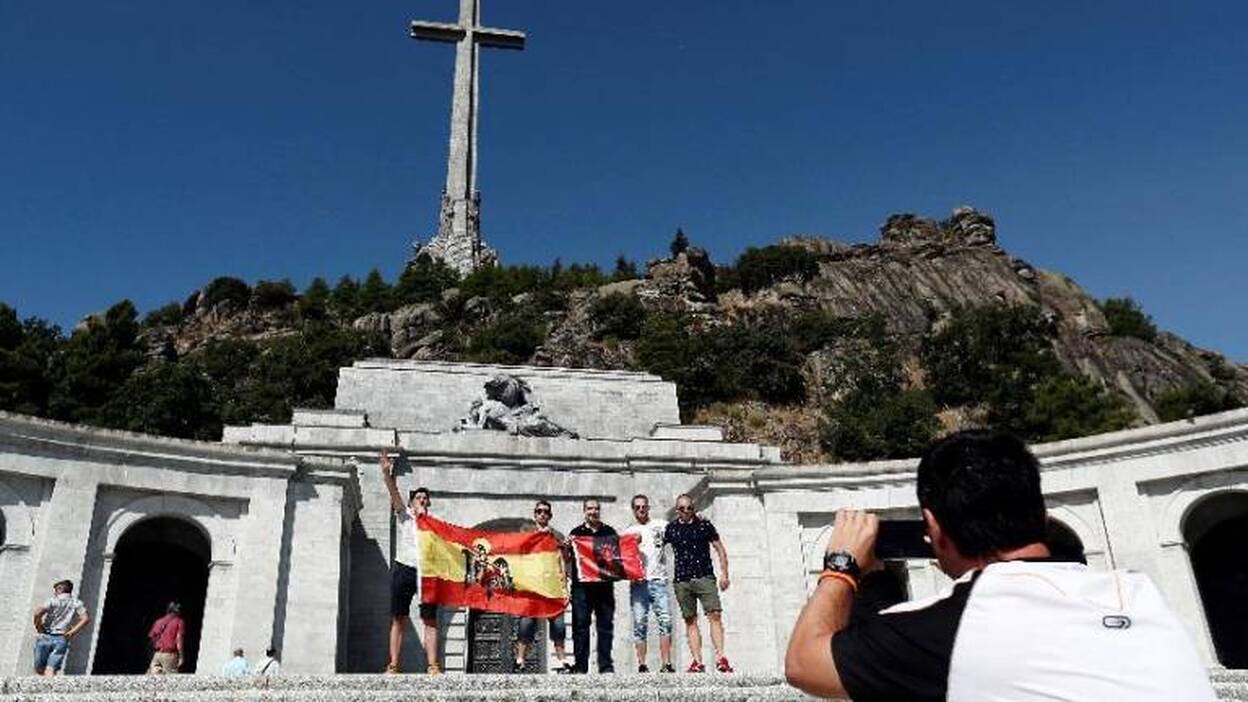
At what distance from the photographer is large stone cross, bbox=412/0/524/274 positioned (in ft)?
238

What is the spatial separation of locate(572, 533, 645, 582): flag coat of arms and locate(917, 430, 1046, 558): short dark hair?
10.9 metres

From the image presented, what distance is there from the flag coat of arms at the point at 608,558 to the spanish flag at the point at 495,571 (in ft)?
4.19

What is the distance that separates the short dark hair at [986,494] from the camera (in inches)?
119

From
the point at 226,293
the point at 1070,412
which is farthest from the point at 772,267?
the point at 226,293

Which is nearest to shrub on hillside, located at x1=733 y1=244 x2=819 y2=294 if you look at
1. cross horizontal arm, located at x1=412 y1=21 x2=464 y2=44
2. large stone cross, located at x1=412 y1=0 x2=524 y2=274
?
large stone cross, located at x1=412 y1=0 x2=524 y2=274

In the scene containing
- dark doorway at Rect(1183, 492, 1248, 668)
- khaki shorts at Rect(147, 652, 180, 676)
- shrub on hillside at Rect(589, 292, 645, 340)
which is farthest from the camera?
shrub on hillside at Rect(589, 292, 645, 340)

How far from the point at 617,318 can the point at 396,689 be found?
5968 cm

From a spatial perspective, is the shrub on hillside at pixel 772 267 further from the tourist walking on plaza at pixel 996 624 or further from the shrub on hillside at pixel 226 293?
the tourist walking on plaza at pixel 996 624

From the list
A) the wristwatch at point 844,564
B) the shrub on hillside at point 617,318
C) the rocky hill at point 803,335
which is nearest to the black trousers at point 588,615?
the wristwatch at point 844,564

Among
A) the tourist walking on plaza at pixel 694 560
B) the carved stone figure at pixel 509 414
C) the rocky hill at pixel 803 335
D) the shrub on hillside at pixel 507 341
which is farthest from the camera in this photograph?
the shrub on hillside at pixel 507 341

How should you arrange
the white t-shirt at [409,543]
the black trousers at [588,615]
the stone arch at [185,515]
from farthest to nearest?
the stone arch at [185,515], the white t-shirt at [409,543], the black trousers at [588,615]

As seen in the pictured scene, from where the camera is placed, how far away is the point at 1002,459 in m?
3.10

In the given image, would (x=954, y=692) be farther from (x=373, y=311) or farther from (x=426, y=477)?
(x=373, y=311)

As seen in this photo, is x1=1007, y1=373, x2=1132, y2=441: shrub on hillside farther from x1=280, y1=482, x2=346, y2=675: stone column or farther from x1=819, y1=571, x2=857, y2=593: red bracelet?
x1=819, y1=571, x2=857, y2=593: red bracelet
